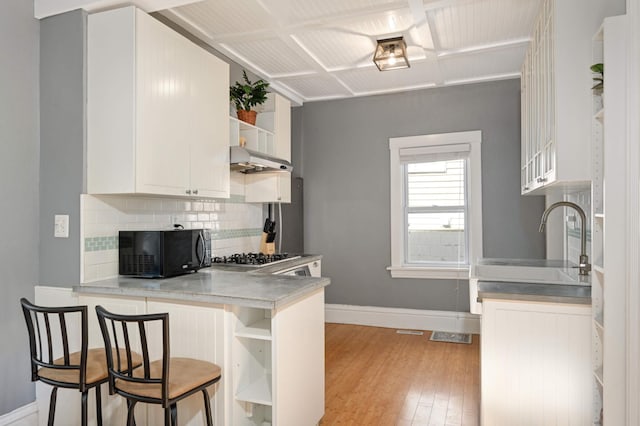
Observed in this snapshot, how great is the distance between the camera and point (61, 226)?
2.36 meters

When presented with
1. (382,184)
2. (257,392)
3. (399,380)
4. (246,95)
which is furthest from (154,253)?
(382,184)

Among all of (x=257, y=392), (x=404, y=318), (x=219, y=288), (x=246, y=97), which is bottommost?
(x=404, y=318)

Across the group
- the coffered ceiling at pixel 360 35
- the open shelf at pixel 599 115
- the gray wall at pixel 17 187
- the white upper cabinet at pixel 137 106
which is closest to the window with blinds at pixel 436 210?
the coffered ceiling at pixel 360 35

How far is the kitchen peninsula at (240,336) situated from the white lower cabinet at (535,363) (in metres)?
0.90

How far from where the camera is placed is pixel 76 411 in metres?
2.29

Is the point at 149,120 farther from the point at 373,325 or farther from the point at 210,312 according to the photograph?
the point at 373,325

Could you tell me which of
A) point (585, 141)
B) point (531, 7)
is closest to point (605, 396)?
point (585, 141)

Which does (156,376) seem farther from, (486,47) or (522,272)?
(486,47)

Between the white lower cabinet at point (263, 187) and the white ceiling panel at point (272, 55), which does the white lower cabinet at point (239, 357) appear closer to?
the white lower cabinet at point (263, 187)

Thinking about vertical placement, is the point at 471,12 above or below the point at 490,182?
above

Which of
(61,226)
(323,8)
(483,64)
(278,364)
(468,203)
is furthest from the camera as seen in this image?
(468,203)

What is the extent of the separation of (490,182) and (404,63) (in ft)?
5.46

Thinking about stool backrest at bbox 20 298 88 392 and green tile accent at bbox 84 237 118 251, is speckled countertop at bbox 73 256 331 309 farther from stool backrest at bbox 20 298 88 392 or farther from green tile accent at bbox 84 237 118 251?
stool backrest at bbox 20 298 88 392

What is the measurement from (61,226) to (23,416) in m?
1.09
